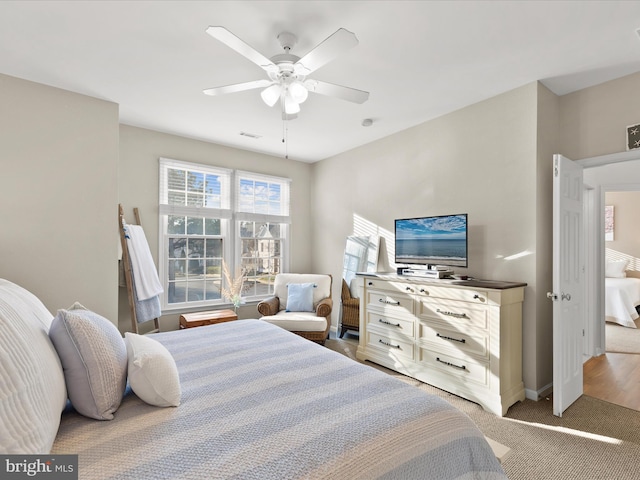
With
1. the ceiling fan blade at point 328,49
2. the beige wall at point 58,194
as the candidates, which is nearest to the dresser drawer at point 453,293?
the ceiling fan blade at point 328,49

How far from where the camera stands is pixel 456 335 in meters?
2.82

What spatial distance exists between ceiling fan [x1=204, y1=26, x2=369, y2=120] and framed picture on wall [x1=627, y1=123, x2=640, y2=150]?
2.24 meters

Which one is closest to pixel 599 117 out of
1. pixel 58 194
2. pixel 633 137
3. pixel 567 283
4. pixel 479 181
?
pixel 633 137

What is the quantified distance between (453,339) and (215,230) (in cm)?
329

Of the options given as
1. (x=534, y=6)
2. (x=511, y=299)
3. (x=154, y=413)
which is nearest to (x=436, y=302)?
(x=511, y=299)

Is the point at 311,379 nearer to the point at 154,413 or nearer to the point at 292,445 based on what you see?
the point at 292,445

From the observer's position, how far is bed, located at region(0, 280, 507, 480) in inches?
36.8

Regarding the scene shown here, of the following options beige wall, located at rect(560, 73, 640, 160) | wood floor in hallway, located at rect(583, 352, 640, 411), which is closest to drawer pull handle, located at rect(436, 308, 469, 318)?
wood floor in hallway, located at rect(583, 352, 640, 411)

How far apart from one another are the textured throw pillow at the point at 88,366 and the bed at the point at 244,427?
4 cm

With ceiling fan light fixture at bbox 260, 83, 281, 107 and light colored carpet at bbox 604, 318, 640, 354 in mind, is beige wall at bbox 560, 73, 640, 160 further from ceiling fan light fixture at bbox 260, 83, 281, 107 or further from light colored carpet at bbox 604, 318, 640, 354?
light colored carpet at bbox 604, 318, 640, 354

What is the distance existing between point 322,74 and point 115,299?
2.87m

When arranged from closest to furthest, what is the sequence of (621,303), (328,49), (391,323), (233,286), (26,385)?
(26,385), (328,49), (391,323), (233,286), (621,303)

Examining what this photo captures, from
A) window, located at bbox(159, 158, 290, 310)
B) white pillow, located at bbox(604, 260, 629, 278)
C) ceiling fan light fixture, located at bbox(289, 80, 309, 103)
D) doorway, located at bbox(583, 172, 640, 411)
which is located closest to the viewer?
ceiling fan light fixture, located at bbox(289, 80, 309, 103)

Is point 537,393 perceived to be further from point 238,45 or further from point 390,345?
point 238,45
